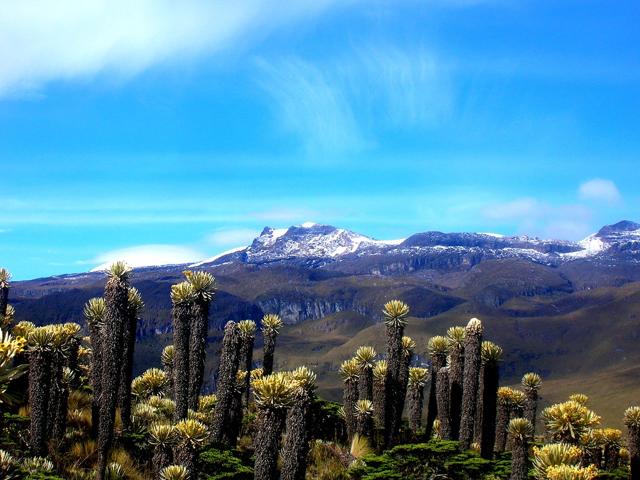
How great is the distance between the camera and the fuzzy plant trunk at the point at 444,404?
23.6 meters

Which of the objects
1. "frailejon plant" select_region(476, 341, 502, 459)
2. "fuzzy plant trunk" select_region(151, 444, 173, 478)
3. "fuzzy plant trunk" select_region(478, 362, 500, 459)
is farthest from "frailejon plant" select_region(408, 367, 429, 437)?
"fuzzy plant trunk" select_region(151, 444, 173, 478)

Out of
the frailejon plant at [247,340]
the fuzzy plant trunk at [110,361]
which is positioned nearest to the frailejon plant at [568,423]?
the frailejon plant at [247,340]

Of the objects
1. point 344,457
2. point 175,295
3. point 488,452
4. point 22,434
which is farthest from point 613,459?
point 22,434

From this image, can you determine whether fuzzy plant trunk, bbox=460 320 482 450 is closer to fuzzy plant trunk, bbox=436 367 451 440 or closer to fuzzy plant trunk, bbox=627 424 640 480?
fuzzy plant trunk, bbox=436 367 451 440

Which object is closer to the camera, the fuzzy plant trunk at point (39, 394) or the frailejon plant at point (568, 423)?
the fuzzy plant trunk at point (39, 394)

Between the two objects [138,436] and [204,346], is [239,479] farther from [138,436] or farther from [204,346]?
[204,346]

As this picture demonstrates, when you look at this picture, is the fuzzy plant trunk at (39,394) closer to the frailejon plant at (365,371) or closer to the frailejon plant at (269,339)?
the frailejon plant at (365,371)

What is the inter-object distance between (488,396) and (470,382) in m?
1.99

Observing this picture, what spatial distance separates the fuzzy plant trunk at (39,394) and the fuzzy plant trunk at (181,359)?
4.23 metres

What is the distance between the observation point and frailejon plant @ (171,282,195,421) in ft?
61.7

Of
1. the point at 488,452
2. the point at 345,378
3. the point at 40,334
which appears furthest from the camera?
the point at 345,378

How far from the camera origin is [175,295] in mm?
20266

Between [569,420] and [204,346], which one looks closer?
[569,420]

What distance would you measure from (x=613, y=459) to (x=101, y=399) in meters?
19.9
